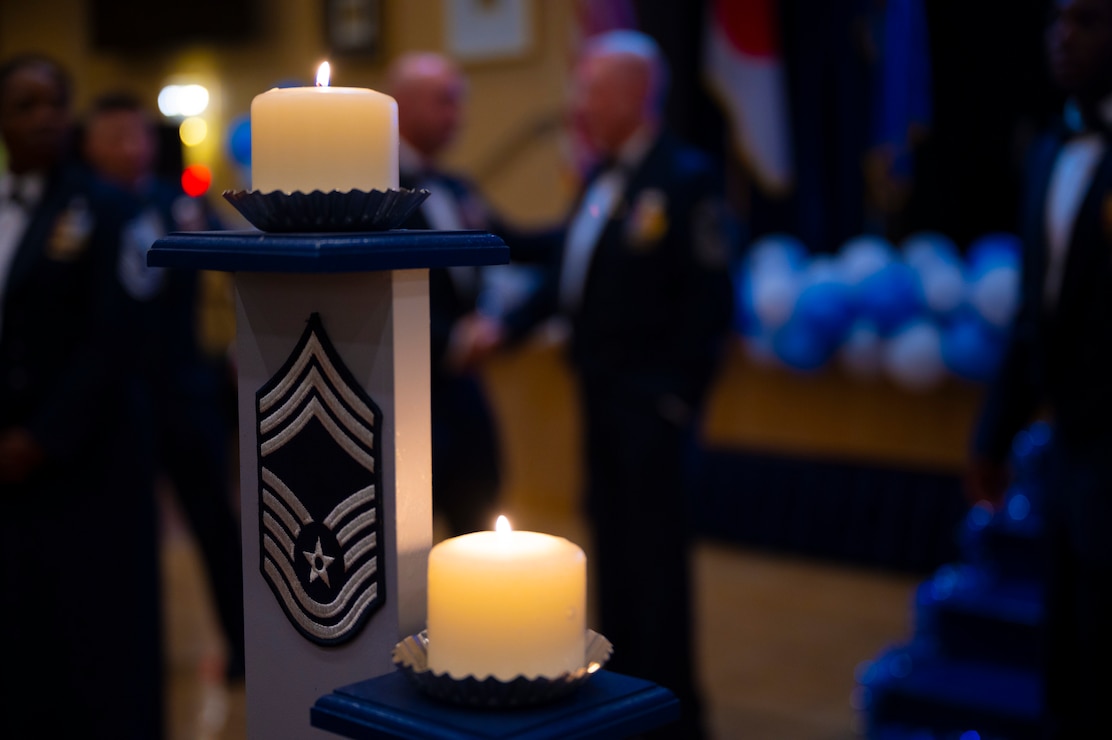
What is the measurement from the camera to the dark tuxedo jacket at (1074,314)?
2047mm

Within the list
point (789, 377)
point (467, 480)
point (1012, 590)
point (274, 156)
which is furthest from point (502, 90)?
point (274, 156)

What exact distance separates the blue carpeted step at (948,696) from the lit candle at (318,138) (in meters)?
2.16

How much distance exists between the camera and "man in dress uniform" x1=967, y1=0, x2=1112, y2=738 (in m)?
2.04

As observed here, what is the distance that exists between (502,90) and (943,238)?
1.91 metres

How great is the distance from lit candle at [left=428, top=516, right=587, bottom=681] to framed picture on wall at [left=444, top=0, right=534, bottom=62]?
4442 mm

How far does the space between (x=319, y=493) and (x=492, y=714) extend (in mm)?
268

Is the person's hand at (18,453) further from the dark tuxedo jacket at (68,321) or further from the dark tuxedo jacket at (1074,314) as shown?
the dark tuxedo jacket at (1074,314)

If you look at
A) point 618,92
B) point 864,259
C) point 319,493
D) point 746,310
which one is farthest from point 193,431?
point 319,493

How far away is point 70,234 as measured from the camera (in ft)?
7.77

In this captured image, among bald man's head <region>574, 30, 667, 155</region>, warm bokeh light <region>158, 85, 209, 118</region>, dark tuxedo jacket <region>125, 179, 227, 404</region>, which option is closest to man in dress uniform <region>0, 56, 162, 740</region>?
dark tuxedo jacket <region>125, 179, 227, 404</region>

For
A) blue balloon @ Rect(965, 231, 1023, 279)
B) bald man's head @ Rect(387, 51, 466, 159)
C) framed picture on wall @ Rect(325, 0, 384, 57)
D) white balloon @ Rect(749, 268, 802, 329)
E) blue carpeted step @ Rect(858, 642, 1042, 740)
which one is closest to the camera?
blue carpeted step @ Rect(858, 642, 1042, 740)

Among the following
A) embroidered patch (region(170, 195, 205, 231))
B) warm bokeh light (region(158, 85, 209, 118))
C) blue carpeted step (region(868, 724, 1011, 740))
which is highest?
warm bokeh light (region(158, 85, 209, 118))

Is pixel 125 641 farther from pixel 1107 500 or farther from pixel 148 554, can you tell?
pixel 1107 500

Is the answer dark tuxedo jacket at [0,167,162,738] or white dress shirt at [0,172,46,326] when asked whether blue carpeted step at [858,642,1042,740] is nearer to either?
dark tuxedo jacket at [0,167,162,738]
